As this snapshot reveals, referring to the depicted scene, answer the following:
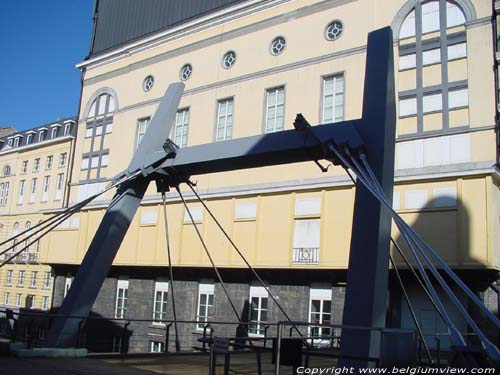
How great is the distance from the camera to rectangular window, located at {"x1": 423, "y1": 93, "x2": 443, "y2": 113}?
20500 mm

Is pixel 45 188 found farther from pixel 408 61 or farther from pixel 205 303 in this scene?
pixel 408 61

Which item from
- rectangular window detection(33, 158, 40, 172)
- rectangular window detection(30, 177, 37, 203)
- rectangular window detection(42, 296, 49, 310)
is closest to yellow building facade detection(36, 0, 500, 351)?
rectangular window detection(42, 296, 49, 310)

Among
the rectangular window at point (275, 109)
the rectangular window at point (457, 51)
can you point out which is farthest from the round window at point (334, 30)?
the rectangular window at point (457, 51)

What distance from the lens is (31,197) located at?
45188mm

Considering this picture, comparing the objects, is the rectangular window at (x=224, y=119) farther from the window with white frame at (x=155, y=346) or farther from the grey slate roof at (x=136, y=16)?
the window with white frame at (x=155, y=346)

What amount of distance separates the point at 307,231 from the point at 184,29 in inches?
534

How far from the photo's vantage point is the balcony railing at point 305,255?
21.8 meters

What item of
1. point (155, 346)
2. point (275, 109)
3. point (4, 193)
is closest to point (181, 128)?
point (275, 109)

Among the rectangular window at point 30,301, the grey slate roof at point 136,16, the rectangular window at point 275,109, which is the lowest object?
the rectangular window at point 30,301

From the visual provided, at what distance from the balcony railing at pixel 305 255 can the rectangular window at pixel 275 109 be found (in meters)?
5.69

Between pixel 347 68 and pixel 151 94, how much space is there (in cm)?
1176

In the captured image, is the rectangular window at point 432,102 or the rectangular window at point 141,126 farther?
the rectangular window at point 141,126

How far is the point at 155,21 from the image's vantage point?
3198 cm

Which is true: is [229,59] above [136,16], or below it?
below
